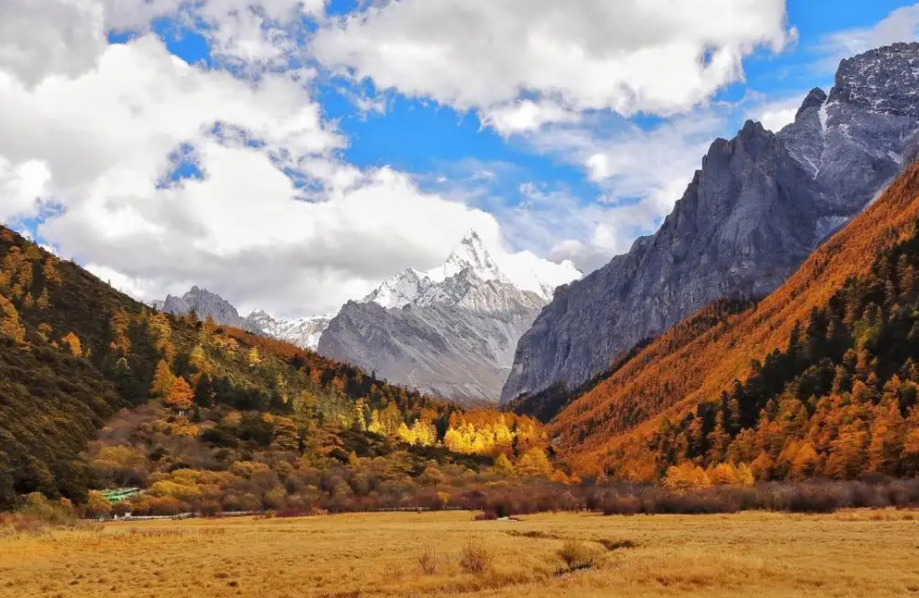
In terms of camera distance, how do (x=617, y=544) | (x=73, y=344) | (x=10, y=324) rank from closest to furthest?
(x=617, y=544) → (x=10, y=324) → (x=73, y=344)

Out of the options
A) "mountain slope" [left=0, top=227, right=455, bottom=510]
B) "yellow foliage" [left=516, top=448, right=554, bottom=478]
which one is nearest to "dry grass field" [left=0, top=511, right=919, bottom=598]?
"mountain slope" [left=0, top=227, right=455, bottom=510]

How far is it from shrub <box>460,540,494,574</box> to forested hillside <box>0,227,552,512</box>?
199 ft

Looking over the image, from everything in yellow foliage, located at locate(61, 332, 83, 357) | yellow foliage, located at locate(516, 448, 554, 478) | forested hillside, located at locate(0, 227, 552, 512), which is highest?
yellow foliage, located at locate(61, 332, 83, 357)

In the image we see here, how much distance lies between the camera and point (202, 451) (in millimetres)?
139750

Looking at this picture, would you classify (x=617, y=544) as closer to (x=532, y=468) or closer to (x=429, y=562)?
(x=429, y=562)

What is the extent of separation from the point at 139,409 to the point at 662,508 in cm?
11195

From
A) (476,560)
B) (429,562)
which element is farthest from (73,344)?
(476,560)

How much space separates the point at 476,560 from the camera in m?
46.6

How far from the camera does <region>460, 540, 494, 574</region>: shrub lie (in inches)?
1812

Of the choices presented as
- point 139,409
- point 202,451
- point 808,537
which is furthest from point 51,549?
point 139,409

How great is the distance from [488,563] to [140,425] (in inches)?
4616

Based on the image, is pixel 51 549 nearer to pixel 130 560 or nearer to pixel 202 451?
pixel 130 560

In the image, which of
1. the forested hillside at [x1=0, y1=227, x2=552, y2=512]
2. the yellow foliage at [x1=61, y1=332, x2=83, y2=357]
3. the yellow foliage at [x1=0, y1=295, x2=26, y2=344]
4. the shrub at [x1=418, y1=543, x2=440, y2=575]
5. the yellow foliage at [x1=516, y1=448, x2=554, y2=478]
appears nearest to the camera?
the shrub at [x1=418, y1=543, x2=440, y2=575]

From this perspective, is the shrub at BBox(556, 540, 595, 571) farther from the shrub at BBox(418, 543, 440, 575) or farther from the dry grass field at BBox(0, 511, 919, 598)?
the shrub at BBox(418, 543, 440, 575)
